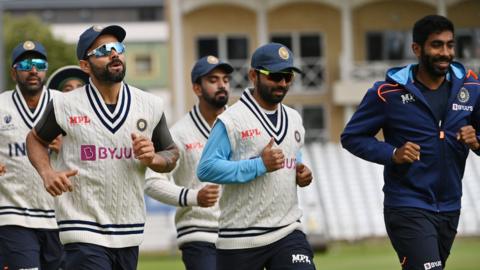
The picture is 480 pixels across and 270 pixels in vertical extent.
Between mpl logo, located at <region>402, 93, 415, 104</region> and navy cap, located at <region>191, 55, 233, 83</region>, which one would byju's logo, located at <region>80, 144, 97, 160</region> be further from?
navy cap, located at <region>191, 55, 233, 83</region>

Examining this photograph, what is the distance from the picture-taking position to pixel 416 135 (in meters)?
9.95

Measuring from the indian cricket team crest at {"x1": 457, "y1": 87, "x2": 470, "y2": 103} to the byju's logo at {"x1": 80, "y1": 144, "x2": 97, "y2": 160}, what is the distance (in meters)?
2.87

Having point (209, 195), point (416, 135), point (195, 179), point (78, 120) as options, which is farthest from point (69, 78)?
point (416, 135)

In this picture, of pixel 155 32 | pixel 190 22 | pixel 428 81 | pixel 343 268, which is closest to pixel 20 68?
pixel 428 81

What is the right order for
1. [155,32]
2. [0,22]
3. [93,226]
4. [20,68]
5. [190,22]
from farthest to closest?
[155,32], [190,22], [0,22], [20,68], [93,226]

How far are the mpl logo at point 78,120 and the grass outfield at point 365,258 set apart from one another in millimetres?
13157

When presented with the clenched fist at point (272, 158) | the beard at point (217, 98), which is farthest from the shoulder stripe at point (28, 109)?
the clenched fist at point (272, 158)

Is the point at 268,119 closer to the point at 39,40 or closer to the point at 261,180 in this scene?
the point at 261,180

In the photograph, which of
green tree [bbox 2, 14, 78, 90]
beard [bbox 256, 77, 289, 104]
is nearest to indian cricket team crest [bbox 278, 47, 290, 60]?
beard [bbox 256, 77, 289, 104]

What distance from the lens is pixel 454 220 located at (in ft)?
33.0

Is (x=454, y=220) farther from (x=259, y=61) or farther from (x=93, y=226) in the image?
(x=93, y=226)

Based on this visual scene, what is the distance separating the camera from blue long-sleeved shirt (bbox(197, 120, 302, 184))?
9.88 m

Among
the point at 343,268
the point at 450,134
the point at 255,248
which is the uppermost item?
the point at 450,134

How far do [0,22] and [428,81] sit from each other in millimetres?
14368
